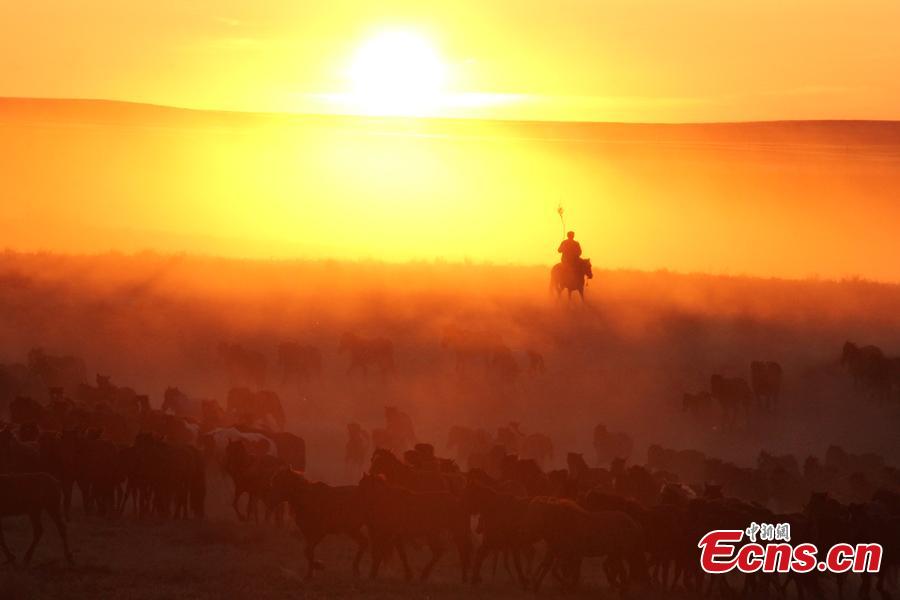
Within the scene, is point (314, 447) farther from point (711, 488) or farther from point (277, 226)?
point (277, 226)

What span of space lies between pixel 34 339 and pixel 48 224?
37.9 m

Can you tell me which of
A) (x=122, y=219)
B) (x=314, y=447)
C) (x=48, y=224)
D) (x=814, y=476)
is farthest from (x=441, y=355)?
(x=122, y=219)

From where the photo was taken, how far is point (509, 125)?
16300 centimetres

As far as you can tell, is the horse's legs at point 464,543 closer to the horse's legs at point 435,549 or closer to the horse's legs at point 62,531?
the horse's legs at point 435,549

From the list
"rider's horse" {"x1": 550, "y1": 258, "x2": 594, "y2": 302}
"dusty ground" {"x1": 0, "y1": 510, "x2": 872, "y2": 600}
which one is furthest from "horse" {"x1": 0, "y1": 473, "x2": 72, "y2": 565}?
"rider's horse" {"x1": 550, "y1": 258, "x2": 594, "y2": 302}

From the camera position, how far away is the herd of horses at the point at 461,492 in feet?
63.9

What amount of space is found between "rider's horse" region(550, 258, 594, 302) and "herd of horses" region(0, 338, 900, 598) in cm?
1083

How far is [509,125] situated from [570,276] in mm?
123419

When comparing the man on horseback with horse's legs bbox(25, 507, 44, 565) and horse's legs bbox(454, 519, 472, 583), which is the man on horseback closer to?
horse's legs bbox(454, 519, 472, 583)

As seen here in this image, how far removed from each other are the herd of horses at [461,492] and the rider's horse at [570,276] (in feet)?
35.5

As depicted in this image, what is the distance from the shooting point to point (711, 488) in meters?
21.1

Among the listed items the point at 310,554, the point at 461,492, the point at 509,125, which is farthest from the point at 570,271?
the point at 509,125

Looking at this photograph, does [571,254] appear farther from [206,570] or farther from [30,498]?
[30,498]

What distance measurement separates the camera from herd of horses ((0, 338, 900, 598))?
19.5 metres
